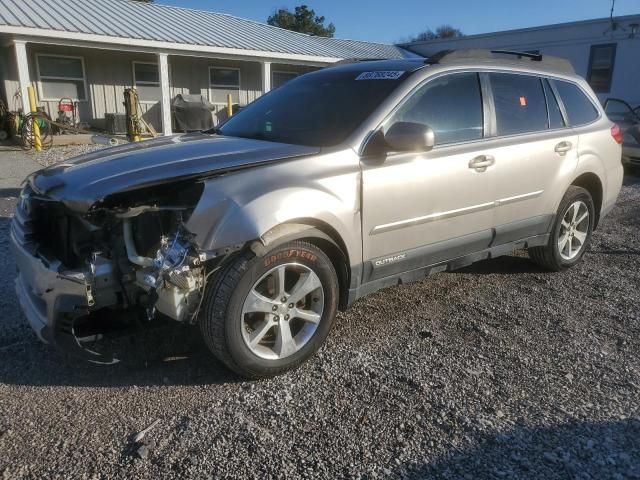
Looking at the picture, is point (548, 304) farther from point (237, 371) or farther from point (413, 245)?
point (237, 371)

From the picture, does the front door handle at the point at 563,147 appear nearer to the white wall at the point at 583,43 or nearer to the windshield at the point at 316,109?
the windshield at the point at 316,109

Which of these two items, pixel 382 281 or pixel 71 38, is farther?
pixel 71 38

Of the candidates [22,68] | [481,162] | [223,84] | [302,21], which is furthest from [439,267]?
[302,21]

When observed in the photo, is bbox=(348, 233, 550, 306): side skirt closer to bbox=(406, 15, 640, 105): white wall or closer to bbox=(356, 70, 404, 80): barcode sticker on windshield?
bbox=(356, 70, 404, 80): barcode sticker on windshield

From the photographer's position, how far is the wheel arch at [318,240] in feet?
9.09

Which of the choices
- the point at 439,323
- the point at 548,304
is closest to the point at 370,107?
the point at 439,323

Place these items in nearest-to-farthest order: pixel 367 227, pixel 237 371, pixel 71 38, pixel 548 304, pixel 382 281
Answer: pixel 237 371 → pixel 367 227 → pixel 382 281 → pixel 548 304 → pixel 71 38

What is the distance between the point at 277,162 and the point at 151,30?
1437cm

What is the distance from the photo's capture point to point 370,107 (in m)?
3.44

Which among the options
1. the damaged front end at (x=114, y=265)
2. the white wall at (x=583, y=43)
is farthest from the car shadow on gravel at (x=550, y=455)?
the white wall at (x=583, y=43)

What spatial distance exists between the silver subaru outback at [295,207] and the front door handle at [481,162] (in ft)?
0.04

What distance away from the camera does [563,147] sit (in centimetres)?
444

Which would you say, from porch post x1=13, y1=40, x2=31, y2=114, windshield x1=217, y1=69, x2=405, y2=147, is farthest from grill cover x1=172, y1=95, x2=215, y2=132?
windshield x1=217, y1=69, x2=405, y2=147

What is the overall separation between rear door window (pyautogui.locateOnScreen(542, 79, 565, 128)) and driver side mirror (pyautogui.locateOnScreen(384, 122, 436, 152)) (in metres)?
1.89
